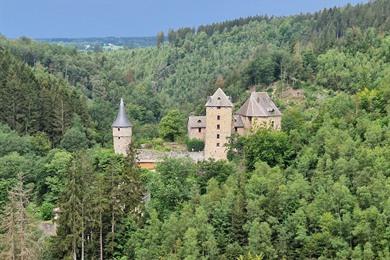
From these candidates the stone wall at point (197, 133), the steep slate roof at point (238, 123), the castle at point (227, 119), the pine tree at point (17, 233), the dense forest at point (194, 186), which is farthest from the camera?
the stone wall at point (197, 133)

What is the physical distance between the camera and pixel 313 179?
45.5 metres

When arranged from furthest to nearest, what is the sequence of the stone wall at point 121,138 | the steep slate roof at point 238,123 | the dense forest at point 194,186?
the stone wall at point 121,138 → the steep slate roof at point 238,123 → the dense forest at point 194,186

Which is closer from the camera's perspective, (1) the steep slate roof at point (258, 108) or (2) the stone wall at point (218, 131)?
(2) the stone wall at point (218, 131)

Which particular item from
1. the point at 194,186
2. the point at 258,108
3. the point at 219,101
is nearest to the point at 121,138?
the point at 219,101

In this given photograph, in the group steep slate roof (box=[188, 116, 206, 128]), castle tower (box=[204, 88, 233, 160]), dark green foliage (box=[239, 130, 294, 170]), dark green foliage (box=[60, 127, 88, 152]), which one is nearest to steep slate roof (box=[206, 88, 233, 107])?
castle tower (box=[204, 88, 233, 160])

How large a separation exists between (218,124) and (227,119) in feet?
2.82

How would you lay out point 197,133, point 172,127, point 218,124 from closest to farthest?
point 218,124, point 197,133, point 172,127

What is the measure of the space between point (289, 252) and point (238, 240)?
3.28m

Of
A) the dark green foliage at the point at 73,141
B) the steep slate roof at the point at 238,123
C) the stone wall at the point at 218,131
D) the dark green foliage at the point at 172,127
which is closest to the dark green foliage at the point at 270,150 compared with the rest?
the stone wall at the point at 218,131

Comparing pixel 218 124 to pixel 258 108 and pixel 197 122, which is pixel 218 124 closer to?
pixel 258 108

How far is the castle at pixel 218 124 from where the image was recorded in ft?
190

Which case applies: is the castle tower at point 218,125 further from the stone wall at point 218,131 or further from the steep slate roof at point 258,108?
the steep slate roof at point 258,108

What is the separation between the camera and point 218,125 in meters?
58.1

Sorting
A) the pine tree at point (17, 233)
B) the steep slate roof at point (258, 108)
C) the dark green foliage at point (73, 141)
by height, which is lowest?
the pine tree at point (17, 233)
